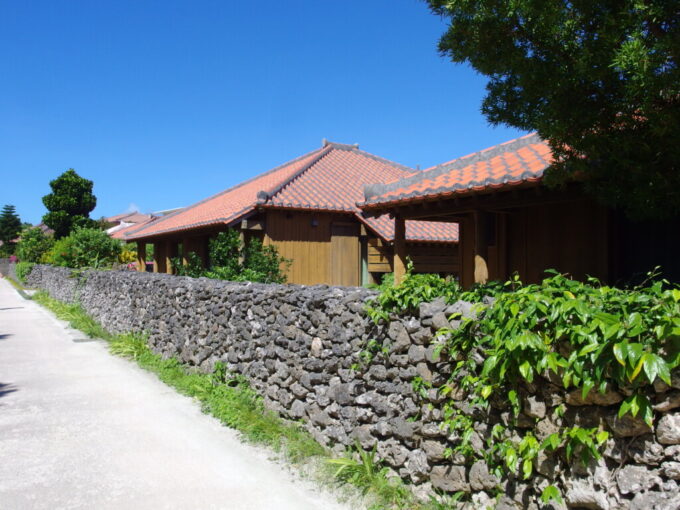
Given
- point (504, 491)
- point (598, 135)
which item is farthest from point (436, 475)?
point (598, 135)

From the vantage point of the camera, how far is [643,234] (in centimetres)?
711

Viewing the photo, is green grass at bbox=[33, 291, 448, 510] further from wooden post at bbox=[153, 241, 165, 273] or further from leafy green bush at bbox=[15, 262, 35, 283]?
leafy green bush at bbox=[15, 262, 35, 283]

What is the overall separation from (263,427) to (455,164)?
5755mm

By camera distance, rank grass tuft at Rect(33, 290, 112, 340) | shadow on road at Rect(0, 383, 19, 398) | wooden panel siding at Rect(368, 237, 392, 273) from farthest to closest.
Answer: wooden panel siding at Rect(368, 237, 392, 273) < grass tuft at Rect(33, 290, 112, 340) < shadow on road at Rect(0, 383, 19, 398)

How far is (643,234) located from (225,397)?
590 centimetres

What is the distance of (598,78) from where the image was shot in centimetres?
436

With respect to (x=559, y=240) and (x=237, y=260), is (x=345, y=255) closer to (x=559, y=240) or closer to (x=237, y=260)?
(x=237, y=260)

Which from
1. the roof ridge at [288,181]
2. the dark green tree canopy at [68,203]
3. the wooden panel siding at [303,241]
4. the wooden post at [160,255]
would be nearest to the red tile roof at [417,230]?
the wooden panel siding at [303,241]

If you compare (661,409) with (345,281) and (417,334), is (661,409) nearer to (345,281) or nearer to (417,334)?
(417,334)

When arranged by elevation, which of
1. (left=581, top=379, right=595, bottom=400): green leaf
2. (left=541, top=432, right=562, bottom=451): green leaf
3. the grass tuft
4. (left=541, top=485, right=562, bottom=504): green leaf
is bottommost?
the grass tuft

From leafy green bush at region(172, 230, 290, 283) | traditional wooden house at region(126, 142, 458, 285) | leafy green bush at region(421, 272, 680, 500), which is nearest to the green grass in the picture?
leafy green bush at region(421, 272, 680, 500)

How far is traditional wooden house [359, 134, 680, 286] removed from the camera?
6887mm

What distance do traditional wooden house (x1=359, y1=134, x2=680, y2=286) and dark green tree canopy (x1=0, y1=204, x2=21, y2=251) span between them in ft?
216

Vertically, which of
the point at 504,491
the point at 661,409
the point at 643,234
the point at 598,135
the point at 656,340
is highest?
the point at 598,135
